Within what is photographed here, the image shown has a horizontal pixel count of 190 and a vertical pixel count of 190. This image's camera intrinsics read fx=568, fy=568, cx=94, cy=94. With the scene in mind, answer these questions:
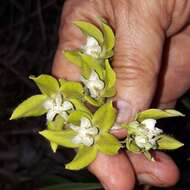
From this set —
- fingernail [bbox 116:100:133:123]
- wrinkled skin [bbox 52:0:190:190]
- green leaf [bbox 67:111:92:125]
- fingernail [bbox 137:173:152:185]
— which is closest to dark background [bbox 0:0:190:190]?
fingernail [bbox 137:173:152:185]

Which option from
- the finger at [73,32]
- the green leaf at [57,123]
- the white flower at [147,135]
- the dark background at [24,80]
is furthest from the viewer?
the dark background at [24,80]

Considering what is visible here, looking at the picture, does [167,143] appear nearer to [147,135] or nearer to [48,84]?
[147,135]

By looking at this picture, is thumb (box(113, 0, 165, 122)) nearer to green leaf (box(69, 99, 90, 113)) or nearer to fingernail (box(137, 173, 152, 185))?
green leaf (box(69, 99, 90, 113))

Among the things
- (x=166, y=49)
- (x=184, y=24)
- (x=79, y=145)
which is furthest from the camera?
(x=166, y=49)

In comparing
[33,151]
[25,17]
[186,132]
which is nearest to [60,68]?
[186,132]

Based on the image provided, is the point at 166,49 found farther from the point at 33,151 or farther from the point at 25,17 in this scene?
the point at 25,17

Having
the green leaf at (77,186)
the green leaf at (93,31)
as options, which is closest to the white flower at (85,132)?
the green leaf at (93,31)

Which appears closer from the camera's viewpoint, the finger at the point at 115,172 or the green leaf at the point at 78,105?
the green leaf at the point at 78,105

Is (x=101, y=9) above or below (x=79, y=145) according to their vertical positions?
above

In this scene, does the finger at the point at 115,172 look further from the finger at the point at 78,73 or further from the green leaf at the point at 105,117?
the green leaf at the point at 105,117

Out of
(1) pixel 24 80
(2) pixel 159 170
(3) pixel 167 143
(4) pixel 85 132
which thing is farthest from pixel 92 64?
(1) pixel 24 80
